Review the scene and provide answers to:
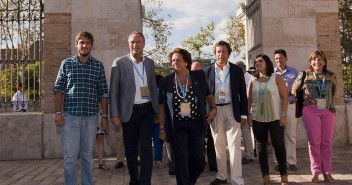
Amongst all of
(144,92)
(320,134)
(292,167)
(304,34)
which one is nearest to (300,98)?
(320,134)

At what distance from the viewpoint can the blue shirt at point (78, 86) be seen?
4.76m

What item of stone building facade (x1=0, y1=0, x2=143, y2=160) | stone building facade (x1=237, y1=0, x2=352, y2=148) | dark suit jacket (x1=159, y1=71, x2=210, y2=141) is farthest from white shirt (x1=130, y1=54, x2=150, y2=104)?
stone building facade (x1=237, y1=0, x2=352, y2=148)

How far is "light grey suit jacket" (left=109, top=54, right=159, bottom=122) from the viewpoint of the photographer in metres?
4.83

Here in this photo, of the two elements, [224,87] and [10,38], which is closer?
[224,87]

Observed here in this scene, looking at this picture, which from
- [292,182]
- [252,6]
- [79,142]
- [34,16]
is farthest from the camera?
[252,6]

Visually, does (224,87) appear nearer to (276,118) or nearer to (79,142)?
(276,118)

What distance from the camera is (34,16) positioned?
958cm

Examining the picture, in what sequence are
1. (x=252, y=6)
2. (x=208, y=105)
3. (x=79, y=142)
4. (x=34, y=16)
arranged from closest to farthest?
(x=79, y=142), (x=208, y=105), (x=34, y=16), (x=252, y=6)

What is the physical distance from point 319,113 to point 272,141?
0.97 meters

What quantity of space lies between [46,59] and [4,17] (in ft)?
6.10

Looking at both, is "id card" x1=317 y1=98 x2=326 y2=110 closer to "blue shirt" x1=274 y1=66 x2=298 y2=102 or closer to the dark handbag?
the dark handbag

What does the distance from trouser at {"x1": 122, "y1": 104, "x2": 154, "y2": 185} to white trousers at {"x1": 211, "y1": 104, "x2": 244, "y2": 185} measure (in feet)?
3.37

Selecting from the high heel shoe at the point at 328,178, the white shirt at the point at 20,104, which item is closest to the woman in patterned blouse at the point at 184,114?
the high heel shoe at the point at 328,178

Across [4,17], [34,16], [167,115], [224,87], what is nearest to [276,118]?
[224,87]
